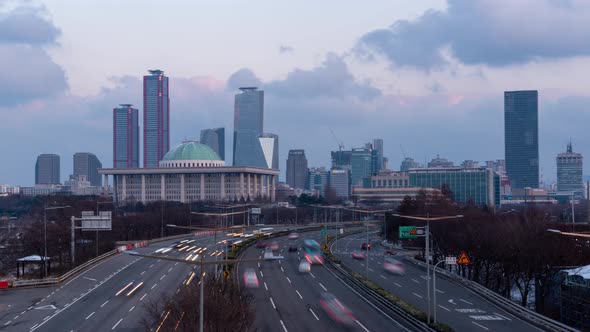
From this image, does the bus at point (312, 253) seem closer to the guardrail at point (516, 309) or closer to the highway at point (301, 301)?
the highway at point (301, 301)

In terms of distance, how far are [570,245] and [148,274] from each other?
133 feet

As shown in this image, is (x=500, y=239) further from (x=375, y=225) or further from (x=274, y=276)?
(x=375, y=225)

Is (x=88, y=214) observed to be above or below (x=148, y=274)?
above

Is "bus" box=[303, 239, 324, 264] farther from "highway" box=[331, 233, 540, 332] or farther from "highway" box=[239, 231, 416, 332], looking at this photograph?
"highway" box=[239, 231, 416, 332]

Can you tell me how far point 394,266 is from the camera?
7981 cm

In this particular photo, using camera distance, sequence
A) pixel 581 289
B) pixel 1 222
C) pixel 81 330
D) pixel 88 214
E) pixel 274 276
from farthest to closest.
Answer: pixel 1 222
pixel 88 214
pixel 274 276
pixel 581 289
pixel 81 330

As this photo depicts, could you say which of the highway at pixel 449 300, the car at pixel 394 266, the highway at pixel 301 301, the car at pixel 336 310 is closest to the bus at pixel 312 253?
the highway at pixel 449 300

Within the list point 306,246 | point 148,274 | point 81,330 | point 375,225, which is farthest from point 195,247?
point 375,225

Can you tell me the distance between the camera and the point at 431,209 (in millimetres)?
108312

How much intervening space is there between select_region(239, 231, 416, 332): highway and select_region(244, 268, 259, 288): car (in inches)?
22.6

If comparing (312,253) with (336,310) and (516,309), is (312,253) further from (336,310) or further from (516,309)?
(516,309)

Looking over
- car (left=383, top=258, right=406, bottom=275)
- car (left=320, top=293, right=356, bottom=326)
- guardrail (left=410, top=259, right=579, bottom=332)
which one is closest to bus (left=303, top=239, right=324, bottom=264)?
car (left=383, top=258, right=406, bottom=275)

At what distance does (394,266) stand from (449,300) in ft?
77.3

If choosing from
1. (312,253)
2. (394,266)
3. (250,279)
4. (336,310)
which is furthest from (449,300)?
(312,253)
